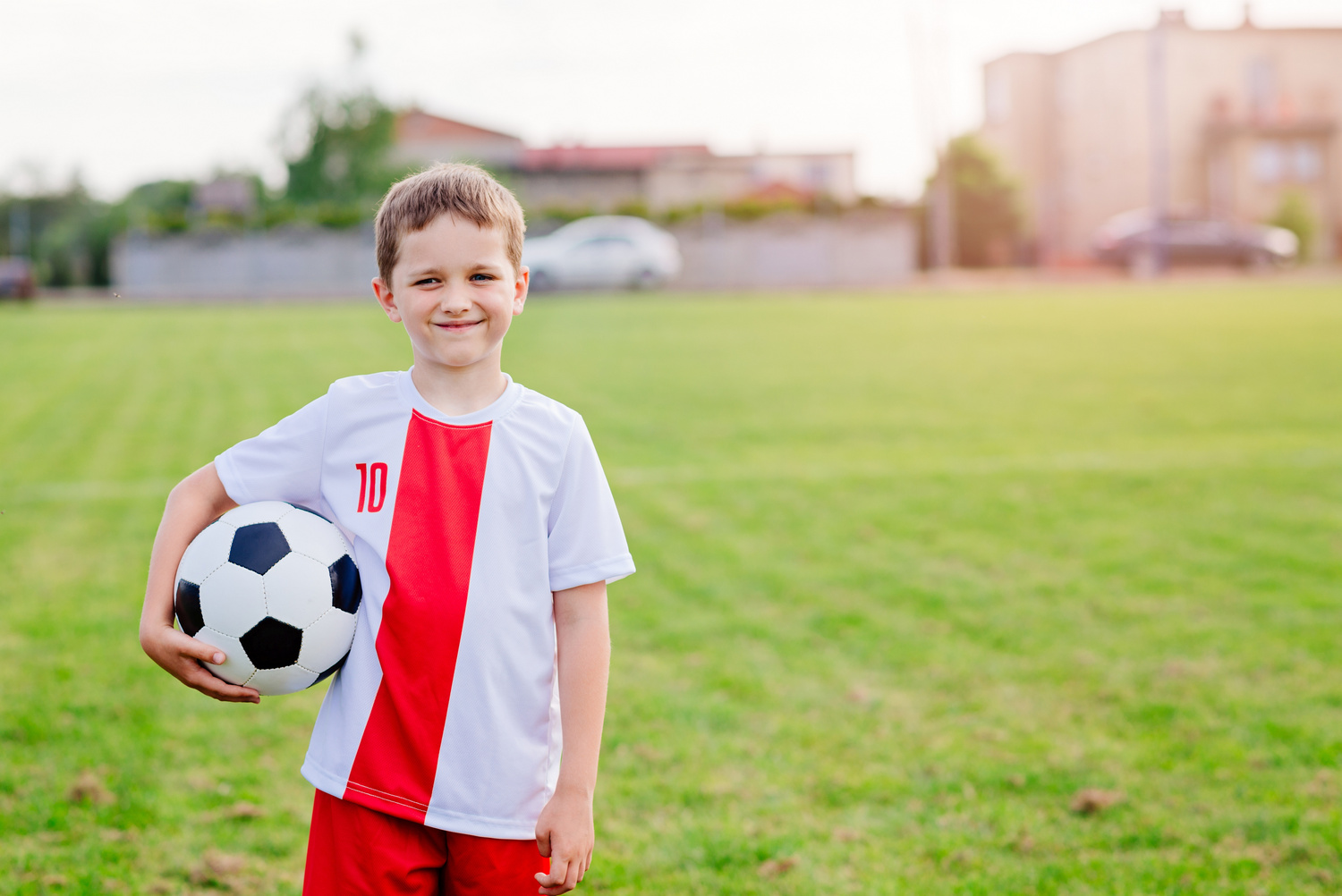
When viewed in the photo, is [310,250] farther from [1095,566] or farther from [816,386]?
[1095,566]

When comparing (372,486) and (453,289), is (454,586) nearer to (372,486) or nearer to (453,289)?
(372,486)

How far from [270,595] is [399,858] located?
44 cm

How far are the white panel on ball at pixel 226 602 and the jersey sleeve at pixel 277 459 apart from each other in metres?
0.12

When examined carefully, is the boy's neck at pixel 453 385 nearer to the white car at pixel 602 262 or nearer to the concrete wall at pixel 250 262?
the white car at pixel 602 262

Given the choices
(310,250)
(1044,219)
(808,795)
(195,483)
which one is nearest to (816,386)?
(808,795)

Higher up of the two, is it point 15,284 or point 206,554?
point 15,284

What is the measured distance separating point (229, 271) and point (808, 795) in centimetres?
3149

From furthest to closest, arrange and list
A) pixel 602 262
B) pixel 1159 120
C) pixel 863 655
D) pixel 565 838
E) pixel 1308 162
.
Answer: pixel 1308 162
pixel 1159 120
pixel 602 262
pixel 863 655
pixel 565 838

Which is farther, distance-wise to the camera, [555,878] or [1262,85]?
[1262,85]

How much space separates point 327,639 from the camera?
1821 millimetres

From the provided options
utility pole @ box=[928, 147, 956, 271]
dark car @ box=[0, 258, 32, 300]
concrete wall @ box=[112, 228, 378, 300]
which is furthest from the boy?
utility pole @ box=[928, 147, 956, 271]

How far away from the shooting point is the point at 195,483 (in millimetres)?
1861

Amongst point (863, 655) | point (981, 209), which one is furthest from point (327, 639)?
point (981, 209)

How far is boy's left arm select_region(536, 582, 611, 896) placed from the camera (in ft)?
5.66
